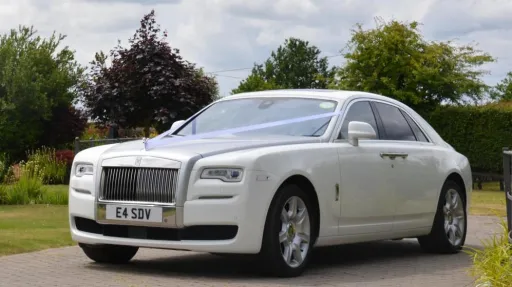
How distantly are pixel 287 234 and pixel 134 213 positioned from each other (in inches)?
51.2

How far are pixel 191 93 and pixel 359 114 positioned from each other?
69.8 feet

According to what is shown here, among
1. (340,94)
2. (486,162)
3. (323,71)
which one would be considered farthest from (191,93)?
(323,71)

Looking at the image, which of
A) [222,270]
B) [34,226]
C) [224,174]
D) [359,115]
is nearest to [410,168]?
[359,115]

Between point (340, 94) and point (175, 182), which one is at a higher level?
point (340, 94)

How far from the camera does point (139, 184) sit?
372 inches

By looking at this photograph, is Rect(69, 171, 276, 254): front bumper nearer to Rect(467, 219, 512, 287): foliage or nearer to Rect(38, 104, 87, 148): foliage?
Rect(467, 219, 512, 287): foliage

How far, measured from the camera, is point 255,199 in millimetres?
9086

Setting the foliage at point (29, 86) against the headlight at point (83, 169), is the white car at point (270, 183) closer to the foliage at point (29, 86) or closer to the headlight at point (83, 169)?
the headlight at point (83, 169)

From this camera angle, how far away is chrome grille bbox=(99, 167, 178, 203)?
30.4 ft

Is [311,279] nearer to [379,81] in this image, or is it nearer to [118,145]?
[118,145]

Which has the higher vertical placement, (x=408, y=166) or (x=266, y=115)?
(x=266, y=115)

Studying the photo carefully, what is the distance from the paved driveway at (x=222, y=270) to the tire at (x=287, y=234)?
0.13m

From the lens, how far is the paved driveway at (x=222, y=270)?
29.8 ft

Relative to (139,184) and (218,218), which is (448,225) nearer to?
(218,218)
